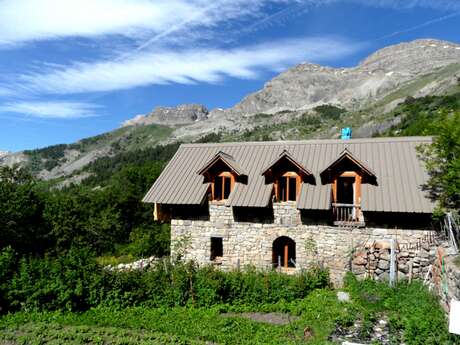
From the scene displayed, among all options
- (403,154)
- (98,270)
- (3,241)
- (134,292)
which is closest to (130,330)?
(134,292)

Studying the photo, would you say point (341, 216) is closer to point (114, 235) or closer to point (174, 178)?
point (174, 178)

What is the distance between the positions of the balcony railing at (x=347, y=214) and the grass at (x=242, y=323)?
3269 mm

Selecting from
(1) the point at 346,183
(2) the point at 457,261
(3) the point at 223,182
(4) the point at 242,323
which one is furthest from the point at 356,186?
(4) the point at 242,323

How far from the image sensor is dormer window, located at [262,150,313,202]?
60.0ft

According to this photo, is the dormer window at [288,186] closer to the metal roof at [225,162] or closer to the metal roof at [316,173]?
the metal roof at [316,173]

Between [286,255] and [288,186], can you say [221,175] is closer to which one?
[288,186]

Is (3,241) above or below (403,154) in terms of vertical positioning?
below

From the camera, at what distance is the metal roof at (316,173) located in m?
16.6

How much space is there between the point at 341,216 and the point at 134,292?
1071 centimetres

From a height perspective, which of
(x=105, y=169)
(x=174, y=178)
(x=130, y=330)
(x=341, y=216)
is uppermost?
(x=105, y=169)

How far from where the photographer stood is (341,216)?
1758 centimetres

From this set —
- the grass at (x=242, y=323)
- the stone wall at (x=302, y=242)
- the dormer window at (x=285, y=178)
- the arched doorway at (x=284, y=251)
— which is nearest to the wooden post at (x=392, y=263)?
the stone wall at (x=302, y=242)

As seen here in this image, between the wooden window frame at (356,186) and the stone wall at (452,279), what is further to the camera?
the wooden window frame at (356,186)

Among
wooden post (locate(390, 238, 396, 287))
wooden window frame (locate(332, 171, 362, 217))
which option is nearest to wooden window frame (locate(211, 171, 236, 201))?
wooden window frame (locate(332, 171, 362, 217))
